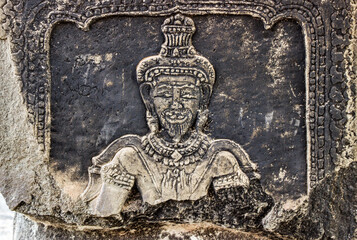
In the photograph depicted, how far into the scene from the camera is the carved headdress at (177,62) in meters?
2.55

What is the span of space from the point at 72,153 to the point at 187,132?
20.5 inches

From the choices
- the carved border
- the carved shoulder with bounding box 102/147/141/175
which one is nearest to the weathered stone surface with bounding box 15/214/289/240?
the carved shoulder with bounding box 102/147/141/175

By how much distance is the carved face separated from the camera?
257 cm

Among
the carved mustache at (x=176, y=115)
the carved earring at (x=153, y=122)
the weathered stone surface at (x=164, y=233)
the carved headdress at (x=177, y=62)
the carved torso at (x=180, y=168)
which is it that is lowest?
the weathered stone surface at (x=164, y=233)

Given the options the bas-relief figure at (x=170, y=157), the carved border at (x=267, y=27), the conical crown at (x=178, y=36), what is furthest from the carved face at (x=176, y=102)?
the carved border at (x=267, y=27)

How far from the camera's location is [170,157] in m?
2.62

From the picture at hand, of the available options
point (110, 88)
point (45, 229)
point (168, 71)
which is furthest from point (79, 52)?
point (45, 229)

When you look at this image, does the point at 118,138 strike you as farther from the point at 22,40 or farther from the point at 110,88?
the point at 22,40

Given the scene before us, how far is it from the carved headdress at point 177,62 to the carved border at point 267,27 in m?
0.12

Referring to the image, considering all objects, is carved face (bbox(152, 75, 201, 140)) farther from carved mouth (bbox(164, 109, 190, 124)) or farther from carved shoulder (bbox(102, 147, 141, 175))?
carved shoulder (bbox(102, 147, 141, 175))

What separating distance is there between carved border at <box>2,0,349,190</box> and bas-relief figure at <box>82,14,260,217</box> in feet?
0.87

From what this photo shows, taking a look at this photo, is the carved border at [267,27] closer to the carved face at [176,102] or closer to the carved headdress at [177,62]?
the carved headdress at [177,62]

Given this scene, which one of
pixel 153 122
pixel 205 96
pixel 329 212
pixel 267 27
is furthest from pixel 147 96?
pixel 329 212

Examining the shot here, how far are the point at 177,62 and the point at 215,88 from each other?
20 centimetres
